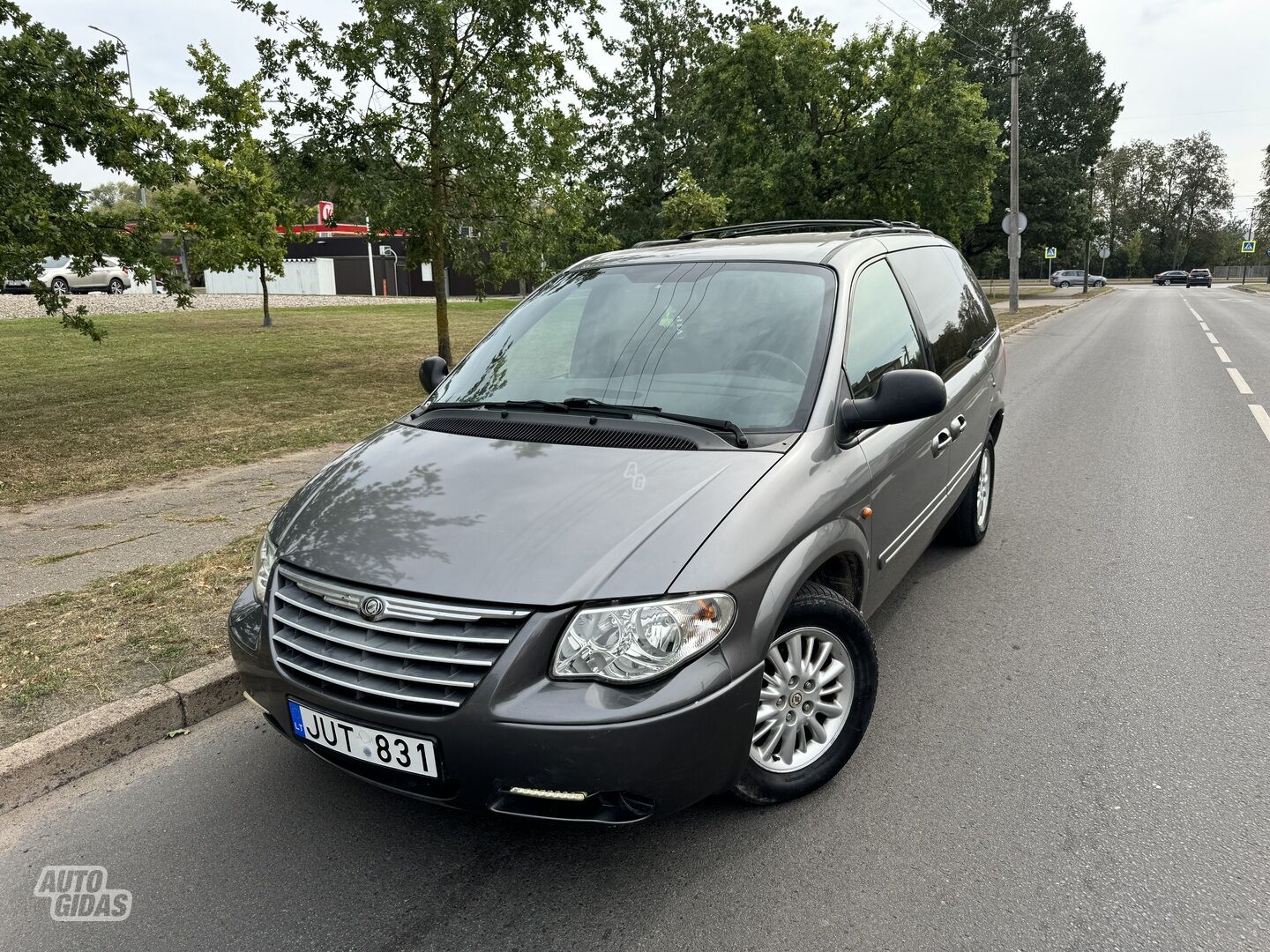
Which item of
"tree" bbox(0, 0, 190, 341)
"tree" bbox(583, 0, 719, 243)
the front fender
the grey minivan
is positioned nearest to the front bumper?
the grey minivan

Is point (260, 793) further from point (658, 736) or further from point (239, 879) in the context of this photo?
point (658, 736)

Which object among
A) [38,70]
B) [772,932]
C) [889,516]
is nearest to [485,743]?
[772,932]

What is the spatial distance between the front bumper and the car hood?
0.19 meters

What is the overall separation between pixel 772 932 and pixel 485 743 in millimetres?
889

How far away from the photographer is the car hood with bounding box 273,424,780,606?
7.77ft

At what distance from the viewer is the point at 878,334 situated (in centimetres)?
368

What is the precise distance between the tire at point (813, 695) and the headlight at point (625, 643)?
40 centimetres

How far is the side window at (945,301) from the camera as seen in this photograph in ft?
14.2

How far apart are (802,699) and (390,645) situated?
4.21ft

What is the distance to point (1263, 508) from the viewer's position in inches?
237

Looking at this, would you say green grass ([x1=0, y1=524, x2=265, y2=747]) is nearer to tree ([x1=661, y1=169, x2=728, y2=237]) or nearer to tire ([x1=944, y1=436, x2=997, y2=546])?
tire ([x1=944, y1=436, x2=997, y2=546])

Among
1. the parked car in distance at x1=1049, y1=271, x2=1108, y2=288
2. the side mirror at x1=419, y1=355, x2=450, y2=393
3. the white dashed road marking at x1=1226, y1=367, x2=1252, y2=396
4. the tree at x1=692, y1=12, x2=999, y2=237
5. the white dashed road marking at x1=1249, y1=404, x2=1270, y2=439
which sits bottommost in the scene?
the white dashed road marking at x1=1249, y1=404, x2=1270, y2=439

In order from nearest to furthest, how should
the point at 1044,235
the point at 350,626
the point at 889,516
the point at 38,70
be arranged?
the point at 350,626 < the point at 889,516 < the point at 38,70 < the point at 1044,235

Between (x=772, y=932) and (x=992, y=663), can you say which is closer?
(x=772, y=932)
